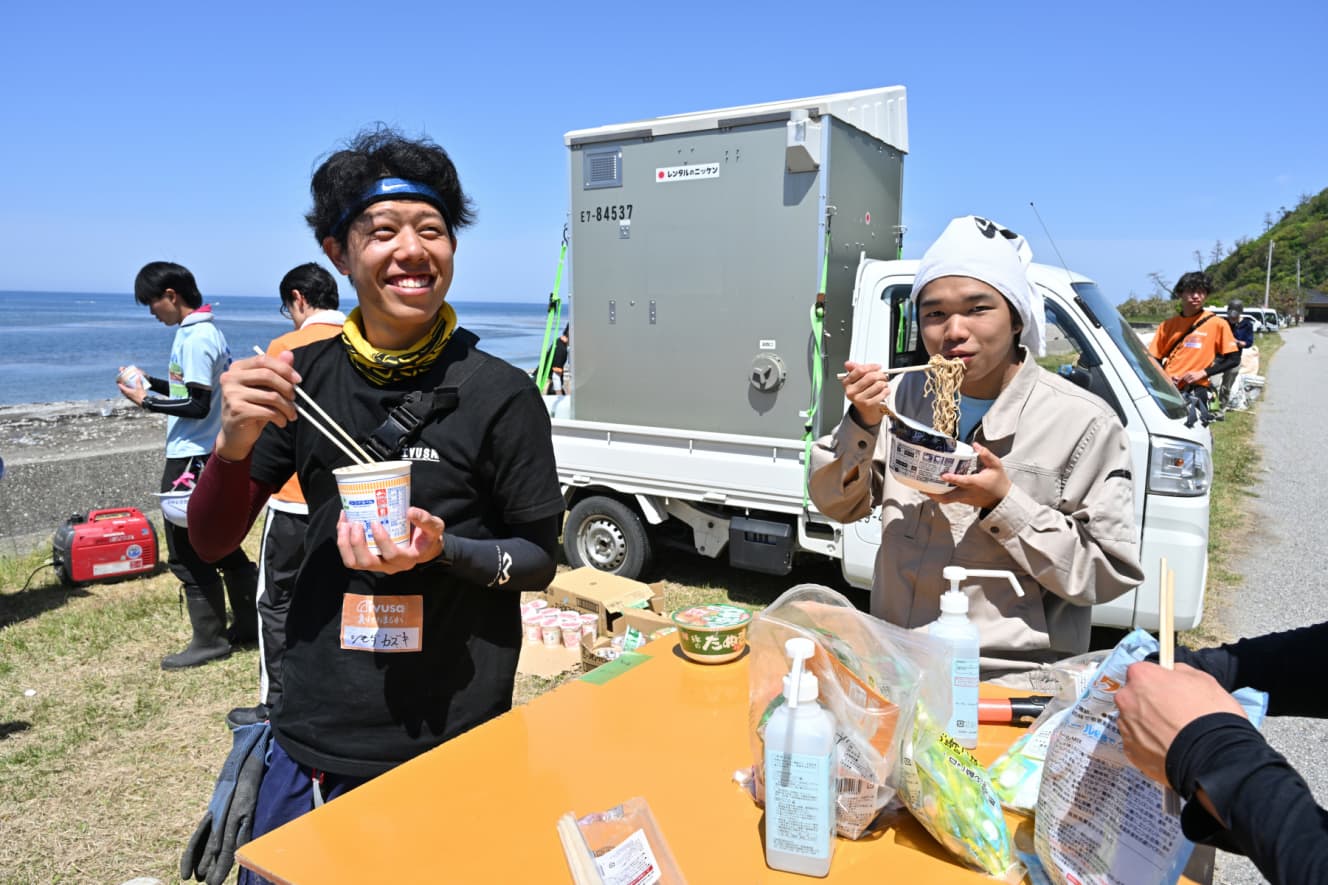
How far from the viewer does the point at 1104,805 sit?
3.80 feet

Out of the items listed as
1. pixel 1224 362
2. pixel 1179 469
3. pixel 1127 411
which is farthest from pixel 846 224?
pixel 1224 362

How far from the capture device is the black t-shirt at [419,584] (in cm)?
175

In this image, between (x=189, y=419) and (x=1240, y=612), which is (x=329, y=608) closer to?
(x=189, y=419)

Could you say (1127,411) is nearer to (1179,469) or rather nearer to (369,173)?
(1179,469)

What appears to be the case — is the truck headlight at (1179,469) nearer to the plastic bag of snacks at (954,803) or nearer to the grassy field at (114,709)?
the grassy field at (114,709)

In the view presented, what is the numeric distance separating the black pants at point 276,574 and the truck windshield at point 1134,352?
4.42 meters

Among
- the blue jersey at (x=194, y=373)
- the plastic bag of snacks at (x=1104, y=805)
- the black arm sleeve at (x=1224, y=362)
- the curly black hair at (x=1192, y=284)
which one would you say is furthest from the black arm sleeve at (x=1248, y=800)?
the black arm sleeve at (x=1224, y=362)

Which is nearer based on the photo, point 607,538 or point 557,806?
point 557,806

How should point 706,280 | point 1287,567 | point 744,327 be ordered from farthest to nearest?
point 1287,567 < point 706,280 < point 744,327

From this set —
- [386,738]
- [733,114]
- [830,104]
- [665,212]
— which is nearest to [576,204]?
[665,212]

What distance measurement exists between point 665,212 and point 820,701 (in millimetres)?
4937

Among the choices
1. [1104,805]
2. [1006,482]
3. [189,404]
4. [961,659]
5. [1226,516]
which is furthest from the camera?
[1226,516]

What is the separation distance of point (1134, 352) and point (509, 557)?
4.41 metres

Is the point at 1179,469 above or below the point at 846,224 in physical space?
below
